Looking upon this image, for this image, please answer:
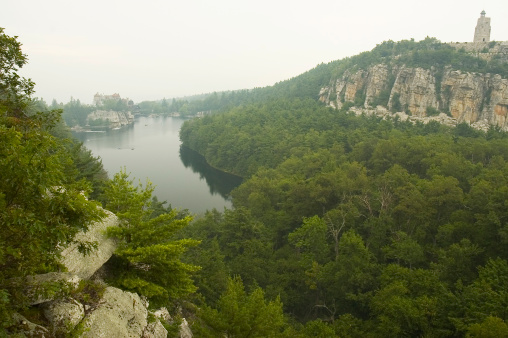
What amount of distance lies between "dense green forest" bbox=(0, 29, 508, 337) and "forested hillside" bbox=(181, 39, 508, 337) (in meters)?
0.09

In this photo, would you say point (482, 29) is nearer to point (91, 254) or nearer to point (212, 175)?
point (212, 175)

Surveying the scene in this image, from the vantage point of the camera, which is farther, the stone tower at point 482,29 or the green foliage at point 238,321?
the stone tower at point 482,29

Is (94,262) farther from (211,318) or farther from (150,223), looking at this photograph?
(211,318)

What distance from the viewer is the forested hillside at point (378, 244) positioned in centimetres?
1328

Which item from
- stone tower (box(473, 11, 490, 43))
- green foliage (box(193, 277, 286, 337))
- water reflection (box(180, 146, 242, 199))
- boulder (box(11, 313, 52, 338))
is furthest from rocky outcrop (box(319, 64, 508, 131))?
boulder (box(11, 313, 52, 338))

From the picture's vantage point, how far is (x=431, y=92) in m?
58.3

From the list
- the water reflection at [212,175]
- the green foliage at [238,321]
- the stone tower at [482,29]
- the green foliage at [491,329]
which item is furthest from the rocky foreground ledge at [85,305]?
the stone tower at [482,29]

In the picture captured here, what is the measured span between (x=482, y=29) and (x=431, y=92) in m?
20.3

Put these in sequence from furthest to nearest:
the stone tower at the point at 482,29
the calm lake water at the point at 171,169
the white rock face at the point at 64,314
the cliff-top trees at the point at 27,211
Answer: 1. the stone tower at the point at 482,29
2. the calm lake water at the point at 171,169
3. the white rock face at the point at 64,314
4. the cliff-top trees at the point at 27,211

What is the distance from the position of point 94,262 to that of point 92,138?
88631 millimetres

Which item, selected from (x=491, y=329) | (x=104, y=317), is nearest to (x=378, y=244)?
(x=491, y=329)

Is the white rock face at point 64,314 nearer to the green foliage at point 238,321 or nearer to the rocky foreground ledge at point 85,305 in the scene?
the rocky foreground ledge at point 85,305

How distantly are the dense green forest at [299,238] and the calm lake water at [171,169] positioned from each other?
7.06 m

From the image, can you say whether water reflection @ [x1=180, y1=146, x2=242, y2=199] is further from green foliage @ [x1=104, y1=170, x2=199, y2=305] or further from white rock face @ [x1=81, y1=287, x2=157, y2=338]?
white rock face @ [x1=81, y1=287, x2=157, y2=338]
